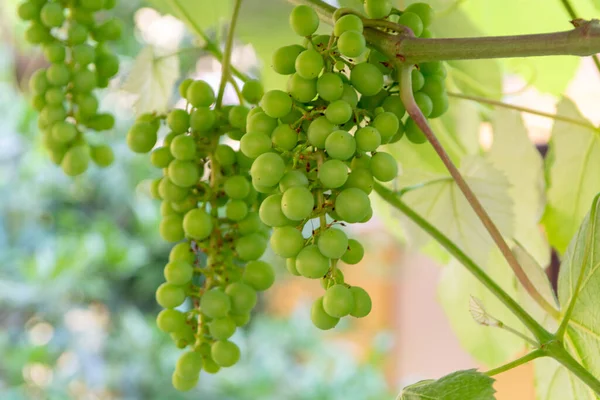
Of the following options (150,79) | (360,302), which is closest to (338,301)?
(360,302)

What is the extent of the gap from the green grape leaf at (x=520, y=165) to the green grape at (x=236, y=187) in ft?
0.53

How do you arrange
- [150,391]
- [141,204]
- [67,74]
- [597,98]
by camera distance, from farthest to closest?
[141,204], [150,391], [597,98], [67,74]

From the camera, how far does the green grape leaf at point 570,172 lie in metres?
0.33

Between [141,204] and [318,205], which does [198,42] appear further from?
[141,204]

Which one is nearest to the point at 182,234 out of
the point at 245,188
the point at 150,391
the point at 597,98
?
the point at 245,188

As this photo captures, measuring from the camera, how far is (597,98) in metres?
0.79

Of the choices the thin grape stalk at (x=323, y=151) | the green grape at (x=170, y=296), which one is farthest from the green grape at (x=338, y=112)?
the green grape at (x=170, y=296)

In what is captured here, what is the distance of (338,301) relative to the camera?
0.20 metres

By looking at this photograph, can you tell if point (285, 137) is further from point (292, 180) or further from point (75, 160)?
point (75, 160)

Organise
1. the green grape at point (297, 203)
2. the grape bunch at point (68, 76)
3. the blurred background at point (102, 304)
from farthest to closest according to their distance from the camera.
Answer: the blurred background at point (102, 304), the grape bunch at point (68, 76), the green grape at point (297, 203)

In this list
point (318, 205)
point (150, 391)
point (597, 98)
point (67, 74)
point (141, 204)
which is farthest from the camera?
point (141, 204)

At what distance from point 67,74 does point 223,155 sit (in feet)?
0.36

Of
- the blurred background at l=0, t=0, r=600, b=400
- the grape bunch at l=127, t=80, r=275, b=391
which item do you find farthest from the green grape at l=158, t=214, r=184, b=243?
the blurred background at l=0, t=0, r=600, b=400

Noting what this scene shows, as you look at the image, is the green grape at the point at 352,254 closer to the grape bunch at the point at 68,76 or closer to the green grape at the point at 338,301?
the green grape at the point at 338,301
